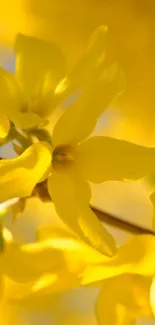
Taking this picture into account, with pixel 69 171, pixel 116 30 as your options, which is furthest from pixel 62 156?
pixel 116 30

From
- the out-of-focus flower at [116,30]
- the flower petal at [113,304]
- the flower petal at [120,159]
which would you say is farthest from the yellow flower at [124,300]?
the out-of-focus flower at [116,30]

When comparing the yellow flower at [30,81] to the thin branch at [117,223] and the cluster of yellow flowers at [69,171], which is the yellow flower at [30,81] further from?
the thin branch at [117,223]

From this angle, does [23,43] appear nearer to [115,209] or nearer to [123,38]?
[123,38]

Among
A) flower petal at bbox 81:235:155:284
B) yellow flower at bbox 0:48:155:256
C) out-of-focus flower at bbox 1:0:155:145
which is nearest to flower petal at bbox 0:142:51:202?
yellow flower at bbox 0:48:155:256

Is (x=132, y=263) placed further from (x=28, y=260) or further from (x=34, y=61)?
(x=34, y=61)

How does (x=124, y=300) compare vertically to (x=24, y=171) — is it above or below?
below
